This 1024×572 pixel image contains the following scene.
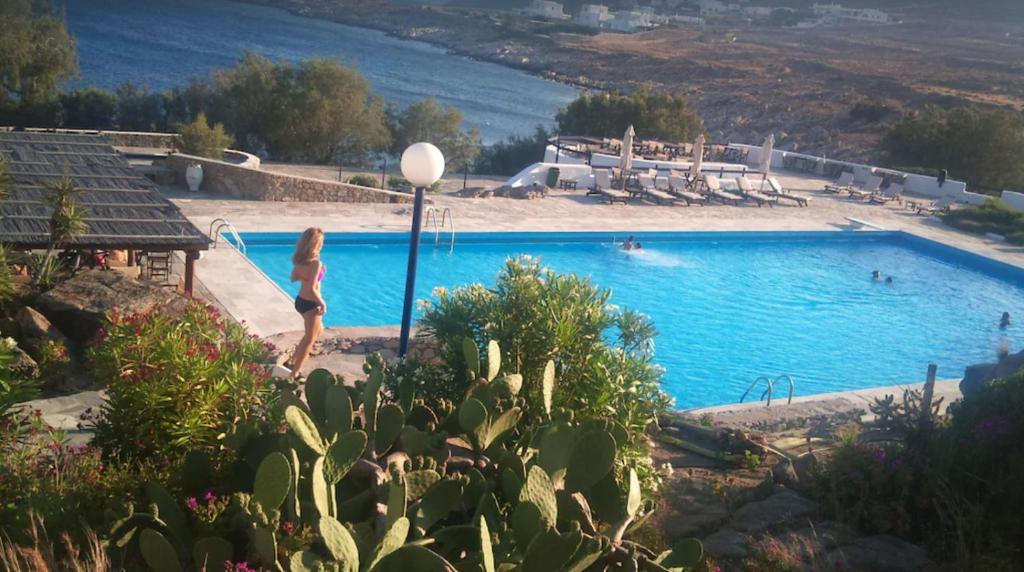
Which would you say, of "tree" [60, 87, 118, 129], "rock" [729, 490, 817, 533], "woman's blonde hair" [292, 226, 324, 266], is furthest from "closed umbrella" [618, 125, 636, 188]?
"tree" [60, 87, 118, 129]

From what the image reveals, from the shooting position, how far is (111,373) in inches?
191

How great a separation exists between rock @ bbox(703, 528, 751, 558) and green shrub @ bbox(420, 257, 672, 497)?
0.48 m

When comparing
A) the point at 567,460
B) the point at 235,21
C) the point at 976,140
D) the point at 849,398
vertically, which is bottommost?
the point at 849,398

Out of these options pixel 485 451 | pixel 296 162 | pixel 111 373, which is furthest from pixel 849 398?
pixel 296 162

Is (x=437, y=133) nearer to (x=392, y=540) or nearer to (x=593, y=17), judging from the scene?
(x=392, y=540)

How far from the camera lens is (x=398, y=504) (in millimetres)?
3662

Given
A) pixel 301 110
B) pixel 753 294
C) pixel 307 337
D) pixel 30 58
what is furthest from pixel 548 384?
pixel 30 58

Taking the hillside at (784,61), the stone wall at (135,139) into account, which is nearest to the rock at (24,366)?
the stone wall at (135,139)

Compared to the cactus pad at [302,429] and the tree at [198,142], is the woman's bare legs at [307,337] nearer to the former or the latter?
the cactus pad at [302,429]

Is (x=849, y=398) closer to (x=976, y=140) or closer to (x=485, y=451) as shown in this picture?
(x=485, y=451)

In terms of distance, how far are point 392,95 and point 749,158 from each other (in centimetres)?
4099

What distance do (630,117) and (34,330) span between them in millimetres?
26638

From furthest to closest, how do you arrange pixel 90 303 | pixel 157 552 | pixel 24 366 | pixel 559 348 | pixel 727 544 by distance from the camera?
pixel 90 303 → pixel 24 366 → pixel 559 348 → pixel 727 544 → pixel 157 552

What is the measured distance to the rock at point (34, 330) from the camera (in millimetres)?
7496
